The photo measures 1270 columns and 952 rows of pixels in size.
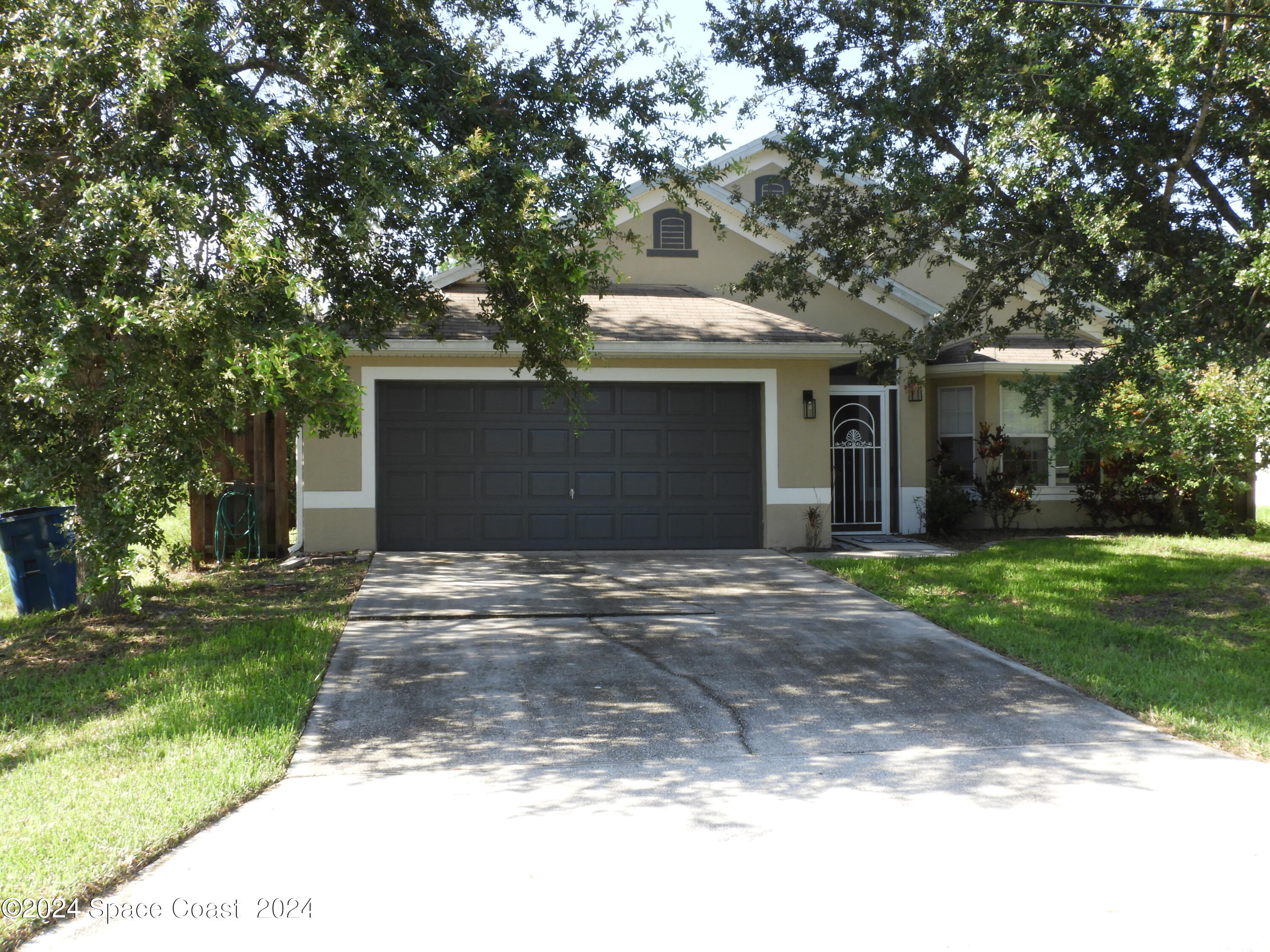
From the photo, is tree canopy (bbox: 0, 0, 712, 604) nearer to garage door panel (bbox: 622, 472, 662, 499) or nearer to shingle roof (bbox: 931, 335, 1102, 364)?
garage door panel (bbox: 622, 472, 662, 499)

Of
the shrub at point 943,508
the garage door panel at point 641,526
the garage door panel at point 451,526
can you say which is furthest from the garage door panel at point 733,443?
the garage door panel at point 451,526

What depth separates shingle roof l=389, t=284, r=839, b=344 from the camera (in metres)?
12.9

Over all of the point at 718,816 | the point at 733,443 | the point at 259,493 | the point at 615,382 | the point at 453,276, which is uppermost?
the point at 453,276

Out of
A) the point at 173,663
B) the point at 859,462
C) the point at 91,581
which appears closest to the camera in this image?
the point at 91,581

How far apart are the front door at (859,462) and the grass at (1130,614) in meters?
2.20

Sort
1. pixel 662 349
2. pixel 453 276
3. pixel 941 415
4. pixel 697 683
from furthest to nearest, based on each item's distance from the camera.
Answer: pixel 941 415 → pixel 453 276 → pixel 662 349 → pixel 697 683

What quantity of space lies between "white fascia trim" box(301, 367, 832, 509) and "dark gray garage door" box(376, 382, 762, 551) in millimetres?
135

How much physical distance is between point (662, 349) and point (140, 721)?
322 inches

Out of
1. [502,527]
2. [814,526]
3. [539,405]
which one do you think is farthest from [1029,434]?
[502,527]

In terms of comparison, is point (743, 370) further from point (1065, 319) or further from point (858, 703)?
point (858, 703)

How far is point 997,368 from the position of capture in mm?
15195

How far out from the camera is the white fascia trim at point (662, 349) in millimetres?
12539

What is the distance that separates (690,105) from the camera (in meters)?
8.80

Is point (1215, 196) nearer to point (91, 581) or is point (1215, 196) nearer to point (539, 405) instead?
point (539, 405)
